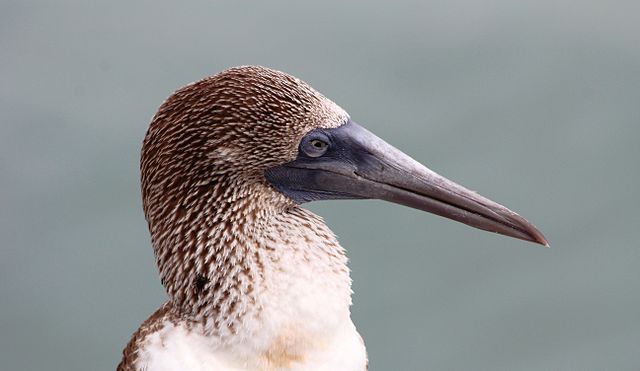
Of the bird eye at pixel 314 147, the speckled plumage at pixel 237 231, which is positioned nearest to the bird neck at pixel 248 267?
the speckled plumage at pixel 237 231

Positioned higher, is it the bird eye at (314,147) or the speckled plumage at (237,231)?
the bird eye at (314,147)

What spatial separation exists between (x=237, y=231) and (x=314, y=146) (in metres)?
0.29

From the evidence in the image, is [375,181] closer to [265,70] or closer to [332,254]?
[332,254]

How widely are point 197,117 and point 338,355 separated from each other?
0.72 m

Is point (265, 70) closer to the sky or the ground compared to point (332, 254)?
closer to the sky

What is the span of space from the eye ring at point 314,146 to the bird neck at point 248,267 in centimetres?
14

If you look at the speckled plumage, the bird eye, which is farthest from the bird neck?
the bird eye

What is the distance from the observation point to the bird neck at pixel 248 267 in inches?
94.0

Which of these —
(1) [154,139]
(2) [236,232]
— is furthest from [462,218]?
(1) [154,139]

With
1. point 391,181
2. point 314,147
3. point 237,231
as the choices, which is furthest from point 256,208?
point 391,181

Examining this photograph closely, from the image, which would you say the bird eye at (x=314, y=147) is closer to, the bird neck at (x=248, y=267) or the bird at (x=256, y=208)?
the bird at (x=256, y=208)

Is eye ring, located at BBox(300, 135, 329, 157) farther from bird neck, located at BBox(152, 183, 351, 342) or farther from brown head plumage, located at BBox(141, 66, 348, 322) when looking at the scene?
bird neck, located at BBox(152, 183, 351, 342)

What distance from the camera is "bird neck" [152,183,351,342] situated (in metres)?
2.39

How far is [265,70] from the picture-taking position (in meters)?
2.41
